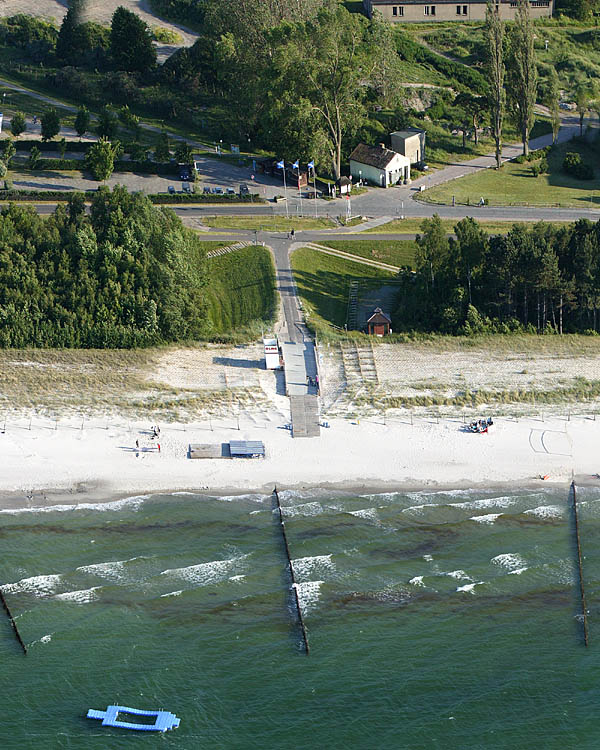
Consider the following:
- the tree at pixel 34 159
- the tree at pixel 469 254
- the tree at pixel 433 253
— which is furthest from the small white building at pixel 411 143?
the tree at pixel 34 159

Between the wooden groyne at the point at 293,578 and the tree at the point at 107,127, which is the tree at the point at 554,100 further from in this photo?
the wooden groyne at the point at 293,578

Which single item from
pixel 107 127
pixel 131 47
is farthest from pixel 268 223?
pixel 131 47

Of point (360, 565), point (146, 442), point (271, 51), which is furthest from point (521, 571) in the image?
point (271, 51)

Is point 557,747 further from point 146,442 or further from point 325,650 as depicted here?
point 146,442

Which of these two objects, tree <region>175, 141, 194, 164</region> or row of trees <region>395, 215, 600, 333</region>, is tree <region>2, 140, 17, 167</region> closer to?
tree <region>175, 141, 194, 164</region>

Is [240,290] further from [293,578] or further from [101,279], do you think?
[293,578]

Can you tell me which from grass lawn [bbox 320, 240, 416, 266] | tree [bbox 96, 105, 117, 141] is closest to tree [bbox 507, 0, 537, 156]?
grass lawn [bbox 320, 240, 416, 266]
